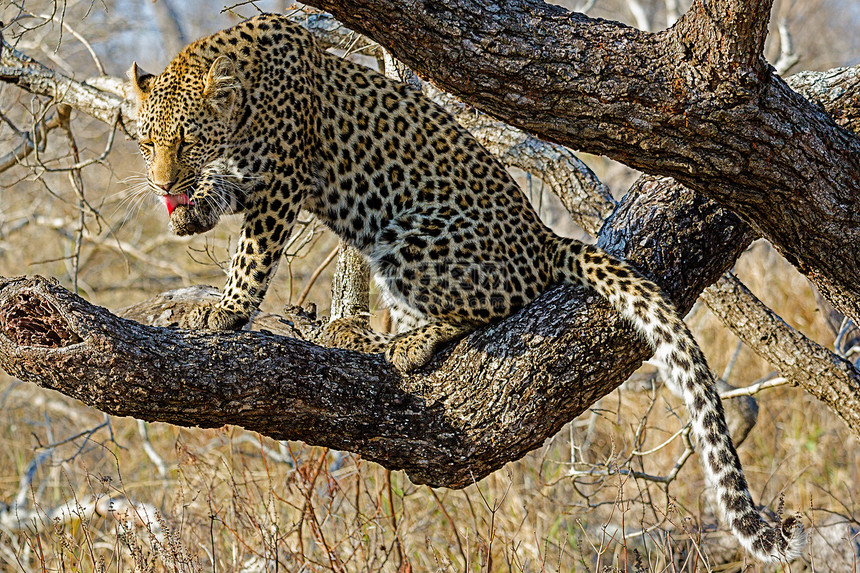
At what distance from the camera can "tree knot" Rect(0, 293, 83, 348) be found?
3.78m

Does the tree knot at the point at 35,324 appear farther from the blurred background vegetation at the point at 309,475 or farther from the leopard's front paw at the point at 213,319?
the leopard's front paw at the point at 213,319

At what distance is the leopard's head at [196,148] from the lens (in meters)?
5.84

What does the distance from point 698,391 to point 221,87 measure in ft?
10.8

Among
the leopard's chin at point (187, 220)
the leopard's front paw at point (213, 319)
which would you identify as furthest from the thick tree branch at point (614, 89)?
the leopard's chin at point (187, 220)

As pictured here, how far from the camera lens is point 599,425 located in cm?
1173

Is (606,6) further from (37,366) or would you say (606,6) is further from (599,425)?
(37,366)

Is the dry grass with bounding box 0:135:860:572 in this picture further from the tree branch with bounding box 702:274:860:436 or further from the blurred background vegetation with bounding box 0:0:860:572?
the tree branch with bounding box 702:274:860:436

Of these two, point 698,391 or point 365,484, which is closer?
point 698,391

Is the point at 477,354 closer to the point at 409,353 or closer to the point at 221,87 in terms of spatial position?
the point at 409,353

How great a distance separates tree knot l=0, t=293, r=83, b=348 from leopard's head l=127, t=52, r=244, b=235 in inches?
79.7

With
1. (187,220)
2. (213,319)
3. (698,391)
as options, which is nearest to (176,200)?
(187,220)

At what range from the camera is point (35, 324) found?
12.6 feet

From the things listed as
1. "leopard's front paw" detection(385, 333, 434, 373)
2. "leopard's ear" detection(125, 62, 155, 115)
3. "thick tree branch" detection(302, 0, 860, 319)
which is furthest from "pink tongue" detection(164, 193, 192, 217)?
"thick tree branch" detection(302, 0, 860, 319)

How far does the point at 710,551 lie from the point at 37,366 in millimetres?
6415
